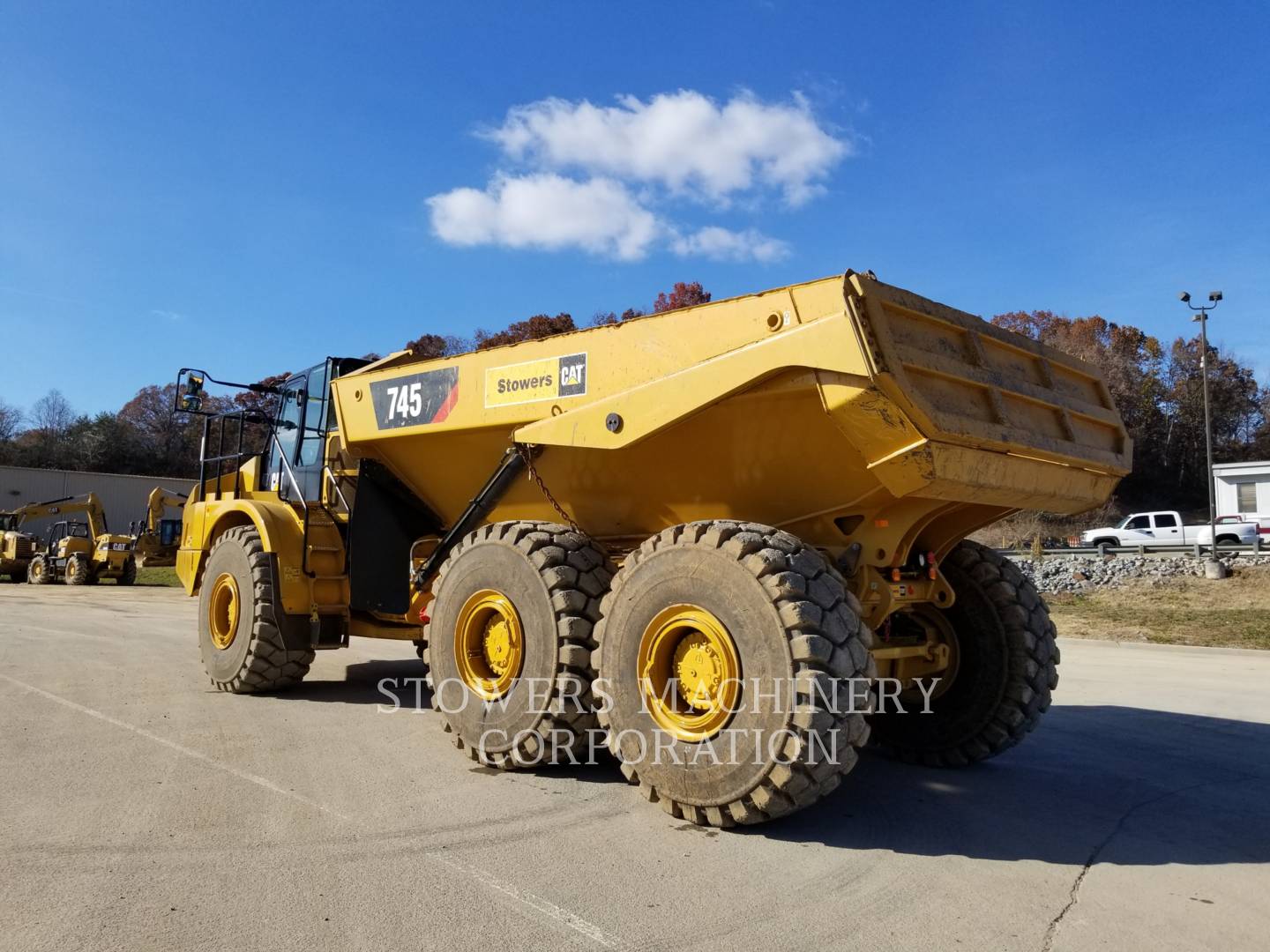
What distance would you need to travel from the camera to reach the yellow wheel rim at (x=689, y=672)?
4.06 m

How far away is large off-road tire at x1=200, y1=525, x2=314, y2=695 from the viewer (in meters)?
7.11

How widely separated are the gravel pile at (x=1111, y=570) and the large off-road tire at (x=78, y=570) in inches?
1087

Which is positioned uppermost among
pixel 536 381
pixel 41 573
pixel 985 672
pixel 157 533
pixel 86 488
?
pixel 86 488

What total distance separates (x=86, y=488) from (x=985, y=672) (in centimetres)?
5483

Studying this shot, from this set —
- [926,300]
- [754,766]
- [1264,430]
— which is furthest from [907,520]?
[1264,430]

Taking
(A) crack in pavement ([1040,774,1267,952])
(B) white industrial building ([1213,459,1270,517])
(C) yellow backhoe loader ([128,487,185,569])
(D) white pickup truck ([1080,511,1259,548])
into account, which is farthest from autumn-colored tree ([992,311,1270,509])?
(A) crack in pavement ([1040,774,1267,952])

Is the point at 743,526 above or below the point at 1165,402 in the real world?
below

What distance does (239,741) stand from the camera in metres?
5.70

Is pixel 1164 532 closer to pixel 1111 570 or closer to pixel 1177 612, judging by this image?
pixel 1111 570

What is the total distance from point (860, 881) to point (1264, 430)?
65.0 meters

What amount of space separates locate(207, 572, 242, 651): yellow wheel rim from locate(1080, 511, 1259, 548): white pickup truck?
30.1 m

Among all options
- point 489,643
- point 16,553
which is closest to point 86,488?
point 16,553

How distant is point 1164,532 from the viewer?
31.0 m

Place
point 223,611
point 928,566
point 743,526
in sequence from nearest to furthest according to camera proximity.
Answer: point 743,526 → point 928,566 → point 223,611
